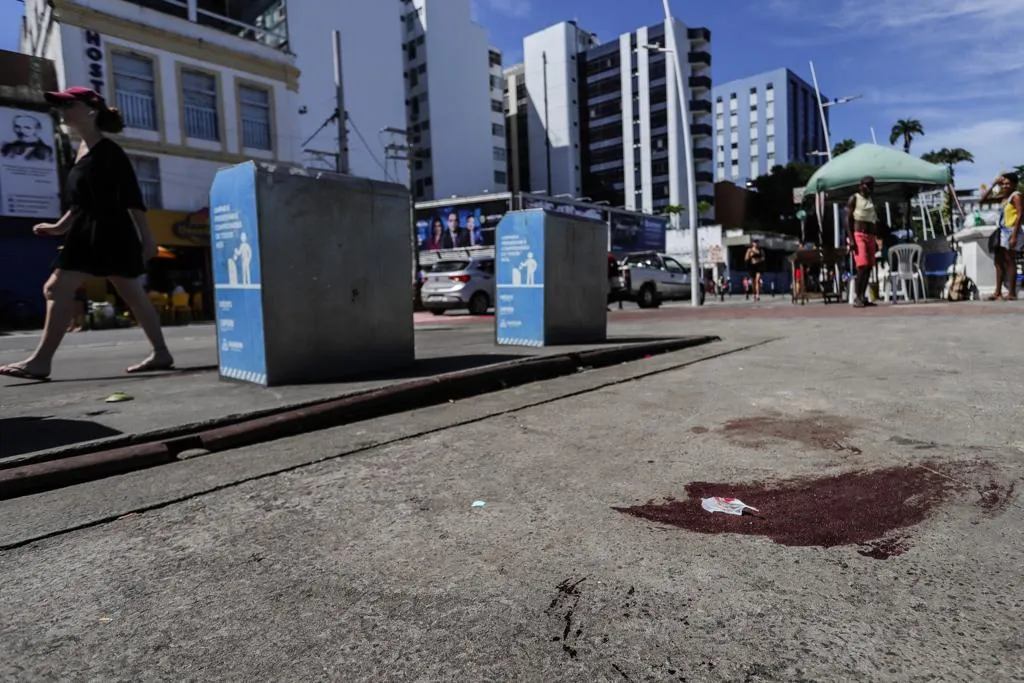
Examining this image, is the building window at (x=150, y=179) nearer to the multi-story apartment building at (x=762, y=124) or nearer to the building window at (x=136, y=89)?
the building window at (x=136, y=89)

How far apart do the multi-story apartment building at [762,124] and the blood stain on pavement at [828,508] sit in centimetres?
11185

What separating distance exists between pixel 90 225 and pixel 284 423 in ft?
9.15

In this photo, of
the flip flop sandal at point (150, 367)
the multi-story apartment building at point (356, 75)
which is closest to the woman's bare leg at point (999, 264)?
the flip flop sandal at point (150, 367)

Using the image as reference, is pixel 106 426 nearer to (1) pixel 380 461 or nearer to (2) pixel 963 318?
(1) pixel 380 461

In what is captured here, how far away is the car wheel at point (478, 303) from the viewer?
A: 1753cm

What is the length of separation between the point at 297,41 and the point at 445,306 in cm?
4564

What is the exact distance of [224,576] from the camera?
1970mm

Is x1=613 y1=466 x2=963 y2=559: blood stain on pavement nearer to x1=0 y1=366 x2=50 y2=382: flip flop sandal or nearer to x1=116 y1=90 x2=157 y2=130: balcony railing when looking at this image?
x1=0 y1=366 x2=50 y2=382: flip flop sandal

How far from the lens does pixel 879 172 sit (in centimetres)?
1428

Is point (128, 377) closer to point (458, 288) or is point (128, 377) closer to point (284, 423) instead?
point (284, 423)

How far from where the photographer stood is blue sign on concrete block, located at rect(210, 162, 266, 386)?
4516 mm

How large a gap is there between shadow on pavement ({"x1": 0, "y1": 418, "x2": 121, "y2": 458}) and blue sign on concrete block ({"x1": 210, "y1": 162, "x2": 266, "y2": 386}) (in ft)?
3.99

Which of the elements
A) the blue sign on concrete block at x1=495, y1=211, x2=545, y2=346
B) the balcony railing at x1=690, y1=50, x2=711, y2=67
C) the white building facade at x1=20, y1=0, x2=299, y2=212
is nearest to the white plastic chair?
the blue sign on concrete block at x1=495, y1=211, x2=545, y2=346

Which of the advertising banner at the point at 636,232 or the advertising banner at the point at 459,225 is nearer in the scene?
the advertising banner at the point at 459,225
